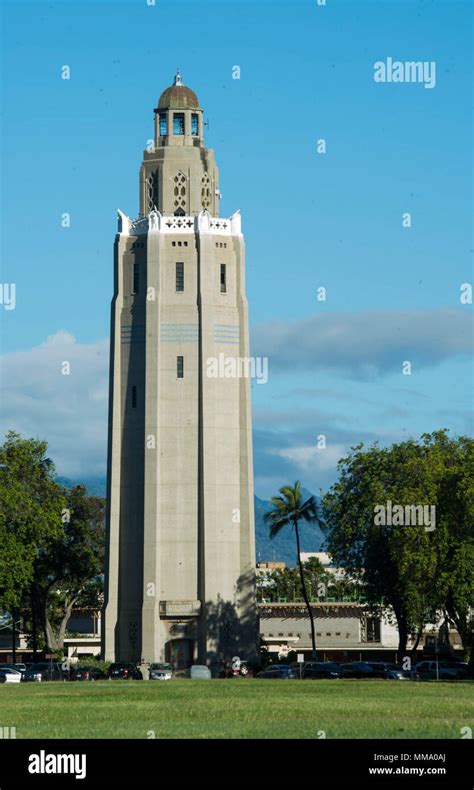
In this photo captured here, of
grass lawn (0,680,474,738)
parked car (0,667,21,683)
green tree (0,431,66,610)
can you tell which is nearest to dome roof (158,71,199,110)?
green tree (0,431,66,610)

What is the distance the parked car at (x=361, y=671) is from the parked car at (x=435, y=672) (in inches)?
87.0

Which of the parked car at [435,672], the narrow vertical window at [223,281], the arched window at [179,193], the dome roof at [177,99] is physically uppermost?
the dome roof at [177,99]

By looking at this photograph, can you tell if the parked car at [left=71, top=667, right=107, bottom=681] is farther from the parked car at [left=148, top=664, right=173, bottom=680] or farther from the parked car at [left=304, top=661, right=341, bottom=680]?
the parked car at [left=304, top=661, right=341, bottom=680]

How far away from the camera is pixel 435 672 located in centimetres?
9262

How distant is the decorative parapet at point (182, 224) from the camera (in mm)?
118438

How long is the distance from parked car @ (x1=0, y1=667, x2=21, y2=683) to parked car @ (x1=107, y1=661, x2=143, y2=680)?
563 cm

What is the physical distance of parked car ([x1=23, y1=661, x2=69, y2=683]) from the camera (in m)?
99.2

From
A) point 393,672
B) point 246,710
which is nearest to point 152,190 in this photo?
point 393,672

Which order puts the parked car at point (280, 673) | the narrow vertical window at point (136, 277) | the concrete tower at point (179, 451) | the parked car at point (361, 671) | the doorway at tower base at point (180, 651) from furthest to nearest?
1. the narrow vertical window at point (136, 277)
2. the concrete tower at point (179, 451)
3. the doorway at tower base at point (180, 651)
4. the parked car at point (280, 673)
5. the parked car at point (361, 671)

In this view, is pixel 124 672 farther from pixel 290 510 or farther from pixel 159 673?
pixel 290 510

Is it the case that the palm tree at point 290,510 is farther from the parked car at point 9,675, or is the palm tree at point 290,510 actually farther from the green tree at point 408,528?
the parked car at point 9,675

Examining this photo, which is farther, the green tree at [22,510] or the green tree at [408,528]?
the green tree at [22,510]

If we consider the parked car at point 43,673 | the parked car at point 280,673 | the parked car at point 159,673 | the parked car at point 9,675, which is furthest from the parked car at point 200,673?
the parked car at point 9,675

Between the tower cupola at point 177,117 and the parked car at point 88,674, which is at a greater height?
the tower cupola at point 177,117
